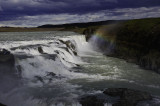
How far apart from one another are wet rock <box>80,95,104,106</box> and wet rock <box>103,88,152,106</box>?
88 cm

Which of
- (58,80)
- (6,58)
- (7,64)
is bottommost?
(58,80)

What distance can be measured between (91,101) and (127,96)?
2.19 meters

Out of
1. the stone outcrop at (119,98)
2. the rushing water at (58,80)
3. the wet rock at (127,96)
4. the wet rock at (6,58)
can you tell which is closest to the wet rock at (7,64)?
the wet rock at (6,58)

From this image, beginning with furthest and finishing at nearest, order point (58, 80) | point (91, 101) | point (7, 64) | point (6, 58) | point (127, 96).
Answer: point (6, 58) < point (58, 80) < point (7, 64) < point (127, 96) < point (91, 101)

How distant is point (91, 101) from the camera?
13.0 m

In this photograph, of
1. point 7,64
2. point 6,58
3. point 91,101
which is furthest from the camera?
point 6,58

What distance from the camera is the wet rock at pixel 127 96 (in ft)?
41.7

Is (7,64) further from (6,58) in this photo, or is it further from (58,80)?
(58,80)

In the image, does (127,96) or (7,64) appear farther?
(7,64)

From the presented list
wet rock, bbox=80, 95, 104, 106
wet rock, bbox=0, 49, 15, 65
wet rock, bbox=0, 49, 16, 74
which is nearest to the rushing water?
wet rock, bbox=80, 95, 104, 106

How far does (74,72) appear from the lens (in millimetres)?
20953

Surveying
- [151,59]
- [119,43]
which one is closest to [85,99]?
[151,59]

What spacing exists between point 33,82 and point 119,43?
1914 cm

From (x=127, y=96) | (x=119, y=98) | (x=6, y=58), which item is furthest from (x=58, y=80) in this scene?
(x=127, y=96)
